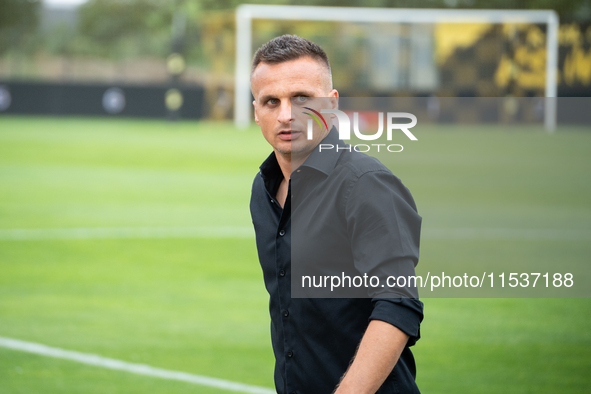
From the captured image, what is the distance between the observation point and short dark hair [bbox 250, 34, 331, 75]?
2.29 meters

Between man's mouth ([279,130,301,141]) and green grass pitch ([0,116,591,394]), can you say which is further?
green grass pitch ([0,116,591,394])

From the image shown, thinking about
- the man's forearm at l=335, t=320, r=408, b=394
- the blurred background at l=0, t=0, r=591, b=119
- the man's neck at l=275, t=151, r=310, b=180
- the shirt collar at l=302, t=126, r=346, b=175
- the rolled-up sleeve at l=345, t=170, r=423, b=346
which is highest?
the shirt collar at l=302, t=126, r=346, b=175

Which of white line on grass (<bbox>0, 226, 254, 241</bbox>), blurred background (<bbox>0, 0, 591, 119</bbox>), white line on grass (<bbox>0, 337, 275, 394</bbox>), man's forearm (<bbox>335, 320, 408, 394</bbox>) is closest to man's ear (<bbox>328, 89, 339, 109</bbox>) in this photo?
man's forearm (<bbox>335, 320, 408, 394</bbox>)

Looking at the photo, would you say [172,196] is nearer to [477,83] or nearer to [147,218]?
[147,218]

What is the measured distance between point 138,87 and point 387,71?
541 inches

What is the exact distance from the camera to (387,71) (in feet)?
112

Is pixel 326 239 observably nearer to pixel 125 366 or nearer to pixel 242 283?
pixel 125 366

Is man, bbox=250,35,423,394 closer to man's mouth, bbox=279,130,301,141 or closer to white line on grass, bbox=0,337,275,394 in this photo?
man's mouth, bbox=279,130,301,141

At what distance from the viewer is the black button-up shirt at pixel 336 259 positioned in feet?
6.78

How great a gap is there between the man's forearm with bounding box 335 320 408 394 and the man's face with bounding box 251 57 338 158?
25.7 inches

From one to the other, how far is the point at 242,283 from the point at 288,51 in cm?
586

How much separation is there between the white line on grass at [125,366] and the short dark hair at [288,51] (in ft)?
10.5

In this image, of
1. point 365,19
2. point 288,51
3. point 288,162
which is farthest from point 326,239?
point 365,19

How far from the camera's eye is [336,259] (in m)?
2.25
